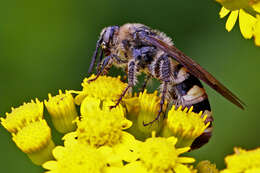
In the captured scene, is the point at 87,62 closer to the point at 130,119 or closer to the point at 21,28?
the point at 21,28

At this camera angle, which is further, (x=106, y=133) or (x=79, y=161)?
(x=106, y=133)

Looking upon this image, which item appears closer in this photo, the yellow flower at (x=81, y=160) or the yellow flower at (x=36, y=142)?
the yellow flower at (x=81, y=160)

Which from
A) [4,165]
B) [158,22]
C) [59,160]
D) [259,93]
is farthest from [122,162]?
[158,22]

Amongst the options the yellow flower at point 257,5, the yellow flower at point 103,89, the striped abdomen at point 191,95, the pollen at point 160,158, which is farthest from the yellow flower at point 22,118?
the yellow flower at point 257,5

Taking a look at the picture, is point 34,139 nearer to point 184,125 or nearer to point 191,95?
point 184,125

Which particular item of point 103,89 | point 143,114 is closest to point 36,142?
point 103,89

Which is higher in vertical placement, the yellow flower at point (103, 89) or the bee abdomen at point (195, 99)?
the yellow flower at point (103, 89)

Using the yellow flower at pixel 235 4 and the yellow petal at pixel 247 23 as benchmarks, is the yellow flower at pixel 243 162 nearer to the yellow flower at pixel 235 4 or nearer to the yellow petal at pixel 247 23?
the yellow petal at pixel 247 23

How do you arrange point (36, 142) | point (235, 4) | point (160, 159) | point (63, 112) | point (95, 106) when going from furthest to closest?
point (63, 112) < point (95, 106) < point (36, 142) < point (160, 159) < point (235, 4)
